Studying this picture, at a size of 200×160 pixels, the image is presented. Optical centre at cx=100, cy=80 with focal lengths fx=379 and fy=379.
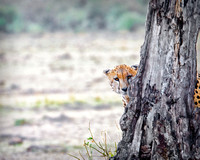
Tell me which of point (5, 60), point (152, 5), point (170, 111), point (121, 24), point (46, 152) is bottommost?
point (46, 152)

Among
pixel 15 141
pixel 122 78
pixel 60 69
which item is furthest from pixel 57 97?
pixel 122 78

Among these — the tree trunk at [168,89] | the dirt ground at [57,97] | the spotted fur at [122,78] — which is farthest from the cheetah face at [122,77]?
the tree trunk at [168,89]

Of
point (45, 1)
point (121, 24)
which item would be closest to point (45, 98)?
point (121, 24)

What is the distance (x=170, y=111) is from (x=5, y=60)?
1534 centimetres

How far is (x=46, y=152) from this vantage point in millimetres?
6027

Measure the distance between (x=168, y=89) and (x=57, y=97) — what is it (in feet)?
25.7

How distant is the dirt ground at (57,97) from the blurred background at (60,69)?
2cm

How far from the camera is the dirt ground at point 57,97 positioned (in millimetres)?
6734

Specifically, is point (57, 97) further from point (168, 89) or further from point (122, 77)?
point (168, 89)

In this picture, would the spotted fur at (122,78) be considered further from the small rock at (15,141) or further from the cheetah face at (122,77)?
the small rock at (15,141)

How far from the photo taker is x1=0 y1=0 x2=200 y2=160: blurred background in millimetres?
7241

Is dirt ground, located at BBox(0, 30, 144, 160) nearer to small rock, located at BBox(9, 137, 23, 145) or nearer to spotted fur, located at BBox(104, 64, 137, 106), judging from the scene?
small rock, located at BBox(9, 137, 23, 145)

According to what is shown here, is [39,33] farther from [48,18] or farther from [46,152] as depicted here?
[46,152]

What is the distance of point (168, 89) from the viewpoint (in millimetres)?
2951
